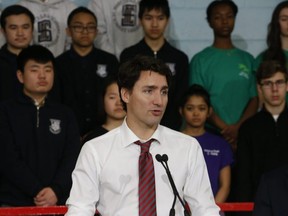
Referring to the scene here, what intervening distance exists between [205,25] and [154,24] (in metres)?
0.79

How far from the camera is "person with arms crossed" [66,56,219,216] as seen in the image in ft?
12.4

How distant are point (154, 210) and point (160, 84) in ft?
1.86

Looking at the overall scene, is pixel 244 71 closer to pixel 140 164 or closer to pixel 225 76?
pixel 225 76

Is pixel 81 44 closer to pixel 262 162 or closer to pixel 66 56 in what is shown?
pixel 66 56

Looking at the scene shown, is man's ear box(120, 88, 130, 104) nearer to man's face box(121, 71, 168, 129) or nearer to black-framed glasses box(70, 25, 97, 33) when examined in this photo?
man's face box(121, 71, 168, 129)

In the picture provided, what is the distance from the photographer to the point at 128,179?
3834 mm

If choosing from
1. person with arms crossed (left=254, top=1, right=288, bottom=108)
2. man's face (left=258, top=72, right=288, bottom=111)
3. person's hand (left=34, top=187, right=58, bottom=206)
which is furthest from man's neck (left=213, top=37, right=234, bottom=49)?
person's hand (left=34, top=187, right=58, bottom=206)

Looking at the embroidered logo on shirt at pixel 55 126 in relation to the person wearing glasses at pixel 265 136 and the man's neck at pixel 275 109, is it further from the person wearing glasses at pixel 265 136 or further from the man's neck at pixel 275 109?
the man's neck at pixel 275 109

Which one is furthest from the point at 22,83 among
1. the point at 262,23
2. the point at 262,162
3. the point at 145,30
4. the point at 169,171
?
the point at 169,171

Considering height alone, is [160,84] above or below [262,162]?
above

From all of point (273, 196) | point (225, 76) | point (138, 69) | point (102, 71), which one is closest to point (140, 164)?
point (138, 69)

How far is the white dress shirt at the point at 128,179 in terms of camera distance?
377 centimetres

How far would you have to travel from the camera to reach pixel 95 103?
6.52 meters

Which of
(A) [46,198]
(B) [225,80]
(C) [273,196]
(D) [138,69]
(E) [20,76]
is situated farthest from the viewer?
(B) [225,80]
